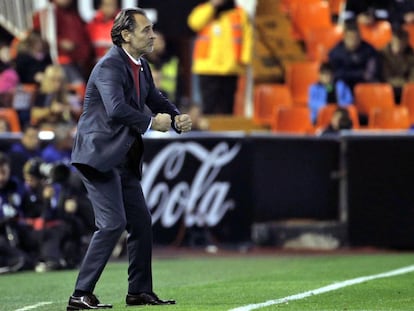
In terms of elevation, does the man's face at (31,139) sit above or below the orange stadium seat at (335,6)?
below

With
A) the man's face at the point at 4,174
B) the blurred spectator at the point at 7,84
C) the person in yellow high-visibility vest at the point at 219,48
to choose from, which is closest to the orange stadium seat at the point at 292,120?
the person in yellow high-visibility vest at the point at 219,48

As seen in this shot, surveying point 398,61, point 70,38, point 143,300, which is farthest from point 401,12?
point 143,300

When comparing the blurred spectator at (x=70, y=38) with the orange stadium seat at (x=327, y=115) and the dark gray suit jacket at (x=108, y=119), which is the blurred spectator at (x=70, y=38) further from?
the dark gray suit jacket at (x=108, y=119)

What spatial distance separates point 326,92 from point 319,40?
2515 millimetres

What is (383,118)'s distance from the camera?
58.9 feet

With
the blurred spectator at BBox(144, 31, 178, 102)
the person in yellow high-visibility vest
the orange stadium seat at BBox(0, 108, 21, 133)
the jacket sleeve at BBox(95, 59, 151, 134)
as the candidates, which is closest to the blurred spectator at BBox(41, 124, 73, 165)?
the orange stadium seat at BBox(0, 108, 21, 133)

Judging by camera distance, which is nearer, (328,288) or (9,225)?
(328,288)

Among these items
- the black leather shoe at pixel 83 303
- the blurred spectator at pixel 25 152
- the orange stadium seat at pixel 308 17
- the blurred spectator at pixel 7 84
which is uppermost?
the orange stadium seat at pixel 308 17

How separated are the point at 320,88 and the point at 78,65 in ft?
11.2

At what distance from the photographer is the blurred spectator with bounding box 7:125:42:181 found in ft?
49.5

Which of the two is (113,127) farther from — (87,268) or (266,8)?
(266,8)

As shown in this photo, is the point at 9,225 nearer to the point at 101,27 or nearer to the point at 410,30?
the point at 101,27

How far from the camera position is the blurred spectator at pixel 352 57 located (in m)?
18.5

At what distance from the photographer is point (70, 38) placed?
18.7 metres
